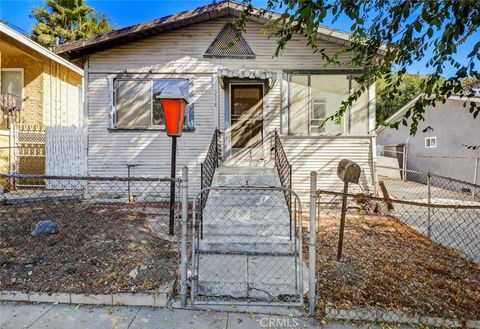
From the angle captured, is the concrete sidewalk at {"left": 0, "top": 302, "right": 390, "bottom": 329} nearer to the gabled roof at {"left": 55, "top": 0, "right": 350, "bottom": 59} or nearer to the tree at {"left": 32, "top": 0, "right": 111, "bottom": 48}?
the gabled roof at {"left": 55, "top": 0, "right": 350, "bottom": 59}

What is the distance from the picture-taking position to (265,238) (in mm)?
4355

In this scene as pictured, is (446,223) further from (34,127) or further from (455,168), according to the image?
(34,127)

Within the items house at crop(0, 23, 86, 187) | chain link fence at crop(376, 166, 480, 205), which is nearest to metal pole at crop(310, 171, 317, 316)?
chain link fence at crop(376, 166, 480, 205)

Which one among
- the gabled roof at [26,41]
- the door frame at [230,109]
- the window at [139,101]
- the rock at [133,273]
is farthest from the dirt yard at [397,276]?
the gabled roof at [26,41]

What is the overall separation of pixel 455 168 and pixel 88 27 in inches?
973

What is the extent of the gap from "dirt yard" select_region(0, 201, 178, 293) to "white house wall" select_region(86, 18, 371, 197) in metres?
2.32

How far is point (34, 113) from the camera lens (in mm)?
10578

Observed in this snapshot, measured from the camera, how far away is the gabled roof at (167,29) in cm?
719

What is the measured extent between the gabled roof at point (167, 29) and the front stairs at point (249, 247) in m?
4.19

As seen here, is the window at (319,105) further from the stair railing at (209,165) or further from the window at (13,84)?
the window at (13,84)

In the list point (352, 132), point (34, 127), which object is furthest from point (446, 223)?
point (34, 127)

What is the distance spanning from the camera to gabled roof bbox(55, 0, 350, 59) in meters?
7.19

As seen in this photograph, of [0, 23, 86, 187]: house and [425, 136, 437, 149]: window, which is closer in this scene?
[0, 23, 86, 187]: house

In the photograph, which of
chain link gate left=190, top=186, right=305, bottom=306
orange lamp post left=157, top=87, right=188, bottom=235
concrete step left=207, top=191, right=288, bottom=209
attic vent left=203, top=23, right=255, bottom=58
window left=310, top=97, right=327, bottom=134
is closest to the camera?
chain link gate left=190, top=186, right=305, bottom=306
